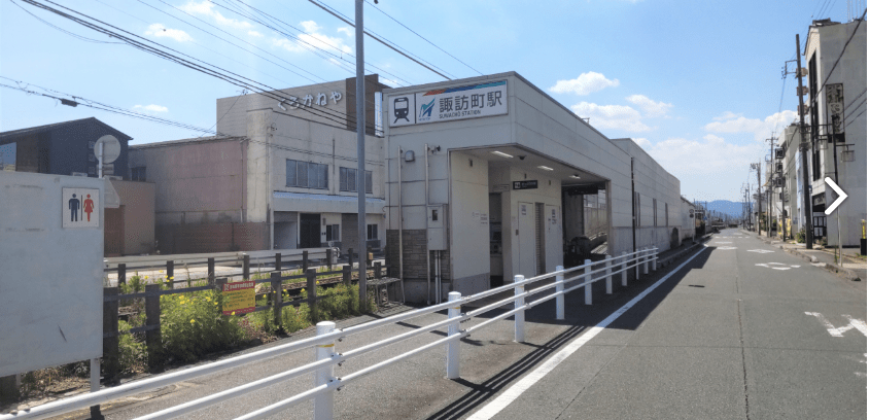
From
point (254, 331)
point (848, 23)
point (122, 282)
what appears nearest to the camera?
point (254, 331)

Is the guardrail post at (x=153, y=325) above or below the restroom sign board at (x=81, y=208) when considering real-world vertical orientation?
below

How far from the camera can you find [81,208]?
17.9 ft

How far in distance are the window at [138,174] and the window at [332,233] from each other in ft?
40.2

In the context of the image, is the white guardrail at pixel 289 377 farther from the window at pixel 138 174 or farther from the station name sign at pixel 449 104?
the window at pixel 138 174

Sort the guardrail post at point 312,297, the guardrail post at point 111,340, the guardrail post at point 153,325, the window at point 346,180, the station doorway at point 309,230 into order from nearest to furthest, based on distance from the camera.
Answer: the guardrail post at point 111,340 < the guardrail post at point 153,325 < the guardrail post at point 312,297 < the station doorway at point 309,230 < the window at point 346,180

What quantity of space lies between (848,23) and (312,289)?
43.6m

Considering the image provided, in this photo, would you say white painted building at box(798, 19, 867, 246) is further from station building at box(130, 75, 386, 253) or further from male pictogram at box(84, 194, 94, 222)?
male pictogram at box(84, 194, 94, 222)

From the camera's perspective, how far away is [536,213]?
19.4 metres

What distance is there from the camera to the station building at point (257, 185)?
32.0 m

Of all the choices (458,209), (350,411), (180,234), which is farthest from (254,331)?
(180,234)

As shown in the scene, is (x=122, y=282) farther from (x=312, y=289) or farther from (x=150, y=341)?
(x=150, y=341)

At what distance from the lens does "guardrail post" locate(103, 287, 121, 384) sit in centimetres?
650

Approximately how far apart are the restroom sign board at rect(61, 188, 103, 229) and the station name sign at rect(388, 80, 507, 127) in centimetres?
858

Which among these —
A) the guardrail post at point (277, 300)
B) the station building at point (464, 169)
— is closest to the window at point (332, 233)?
the station building at point (464, 169)
